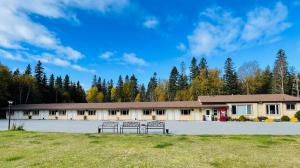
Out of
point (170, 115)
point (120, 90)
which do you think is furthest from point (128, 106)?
point (120, 90)

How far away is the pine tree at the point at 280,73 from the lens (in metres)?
63.6

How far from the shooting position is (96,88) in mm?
85312

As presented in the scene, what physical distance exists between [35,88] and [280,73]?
64709 mm

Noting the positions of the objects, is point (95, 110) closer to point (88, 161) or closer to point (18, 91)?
point (18, 91)

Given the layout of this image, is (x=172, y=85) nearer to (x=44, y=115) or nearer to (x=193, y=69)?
(x=193, y=69)

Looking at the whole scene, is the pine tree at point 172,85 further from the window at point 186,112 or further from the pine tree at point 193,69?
the window at point 186,112

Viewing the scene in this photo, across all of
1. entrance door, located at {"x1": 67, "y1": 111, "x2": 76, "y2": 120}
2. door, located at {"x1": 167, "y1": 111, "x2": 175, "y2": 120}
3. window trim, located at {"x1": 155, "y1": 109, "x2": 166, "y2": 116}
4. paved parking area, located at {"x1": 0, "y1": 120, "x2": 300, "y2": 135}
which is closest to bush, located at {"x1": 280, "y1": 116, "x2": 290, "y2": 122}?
paved parking area, located at {"x1": 0, "y1": 120, "x2": 300, "y2": 135}

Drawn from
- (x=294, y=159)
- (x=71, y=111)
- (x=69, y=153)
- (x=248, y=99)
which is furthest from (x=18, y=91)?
(x=294, y=159)

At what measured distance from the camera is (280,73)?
64.6 meters

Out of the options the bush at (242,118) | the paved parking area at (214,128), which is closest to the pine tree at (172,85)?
the bush at (242,118)

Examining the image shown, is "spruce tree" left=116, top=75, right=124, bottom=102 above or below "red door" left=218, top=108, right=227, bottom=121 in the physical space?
above

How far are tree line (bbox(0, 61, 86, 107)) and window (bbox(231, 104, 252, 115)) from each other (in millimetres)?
46917

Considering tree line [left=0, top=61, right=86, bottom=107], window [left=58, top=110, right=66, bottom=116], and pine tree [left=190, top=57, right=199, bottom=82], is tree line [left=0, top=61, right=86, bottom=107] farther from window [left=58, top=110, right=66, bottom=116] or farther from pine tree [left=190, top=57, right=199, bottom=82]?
pine tree [left=190, top=57, right=199, bottom=82]

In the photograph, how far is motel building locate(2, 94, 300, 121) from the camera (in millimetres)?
38781
